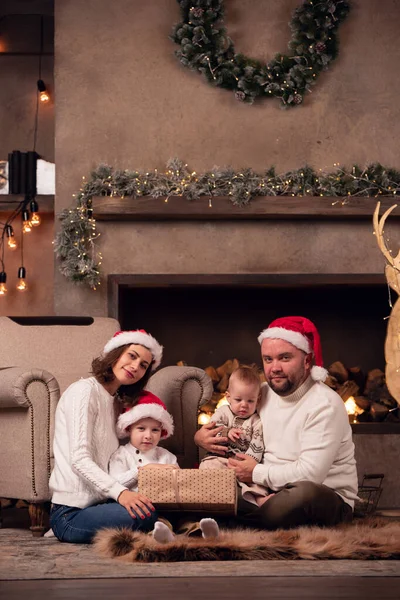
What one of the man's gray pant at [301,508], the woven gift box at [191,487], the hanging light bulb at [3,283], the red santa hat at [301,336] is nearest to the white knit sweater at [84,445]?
the woven gift box at [191,487]

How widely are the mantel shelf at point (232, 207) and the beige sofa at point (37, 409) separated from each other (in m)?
1.23

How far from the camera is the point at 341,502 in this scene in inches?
134

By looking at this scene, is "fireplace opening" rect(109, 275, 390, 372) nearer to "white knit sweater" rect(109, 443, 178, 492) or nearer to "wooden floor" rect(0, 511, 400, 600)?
"white knit sweater" rect(109, 443, 178, 492)

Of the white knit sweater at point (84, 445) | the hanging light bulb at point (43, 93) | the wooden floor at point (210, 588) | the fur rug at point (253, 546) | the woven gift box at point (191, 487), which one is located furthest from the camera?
the hanging light bulb at point (43, 93)

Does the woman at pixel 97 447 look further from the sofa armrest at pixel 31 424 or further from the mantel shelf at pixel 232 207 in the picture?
the mantel shelf at pixel 232 207

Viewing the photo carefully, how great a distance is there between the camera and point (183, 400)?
13.1ft

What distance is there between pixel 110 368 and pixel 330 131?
2627 mm

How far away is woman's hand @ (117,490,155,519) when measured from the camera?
3.24 metres

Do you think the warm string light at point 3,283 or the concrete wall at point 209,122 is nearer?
the concrete wall at point 209,122

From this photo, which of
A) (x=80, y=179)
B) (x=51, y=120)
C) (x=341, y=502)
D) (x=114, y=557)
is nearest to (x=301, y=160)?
(x=80, y=179)

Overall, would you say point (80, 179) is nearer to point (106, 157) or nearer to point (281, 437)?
point (106, 157)

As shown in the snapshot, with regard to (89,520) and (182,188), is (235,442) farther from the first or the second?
(182,188)

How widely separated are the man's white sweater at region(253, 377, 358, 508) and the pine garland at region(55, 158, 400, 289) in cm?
203

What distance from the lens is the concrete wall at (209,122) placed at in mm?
5434
